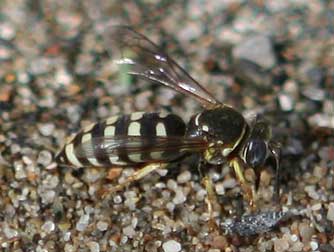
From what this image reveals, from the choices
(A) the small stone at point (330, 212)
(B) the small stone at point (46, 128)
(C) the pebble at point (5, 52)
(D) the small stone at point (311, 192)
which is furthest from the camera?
(C) the pebble at point (5, 52)


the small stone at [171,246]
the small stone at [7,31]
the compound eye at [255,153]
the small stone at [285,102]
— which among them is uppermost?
the small stone at [7,31]

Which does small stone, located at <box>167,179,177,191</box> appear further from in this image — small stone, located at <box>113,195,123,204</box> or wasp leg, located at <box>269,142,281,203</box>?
wasp leg, located at <box>269,142,281,203</box>

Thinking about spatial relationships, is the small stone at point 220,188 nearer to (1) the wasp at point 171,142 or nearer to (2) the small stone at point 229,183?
(2) the small stone at point 229,183

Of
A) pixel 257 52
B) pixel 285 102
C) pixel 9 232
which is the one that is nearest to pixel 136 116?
pixel 9 232

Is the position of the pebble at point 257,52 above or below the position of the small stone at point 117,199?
above

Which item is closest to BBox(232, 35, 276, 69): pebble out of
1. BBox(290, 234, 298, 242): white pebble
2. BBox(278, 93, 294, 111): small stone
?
BBox(278, 93, 294, 111): small stone

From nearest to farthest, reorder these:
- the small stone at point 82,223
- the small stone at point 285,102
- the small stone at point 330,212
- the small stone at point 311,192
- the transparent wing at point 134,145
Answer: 1. the transparent wing at point 134,145
2. the small stone at point 82,223
3. the small stone at point 330,212
4. the small stone at point 311,192
5. the small stone at point 285,102

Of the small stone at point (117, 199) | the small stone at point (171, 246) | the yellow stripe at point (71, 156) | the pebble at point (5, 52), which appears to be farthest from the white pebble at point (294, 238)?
the pebble at point (5, 52)
